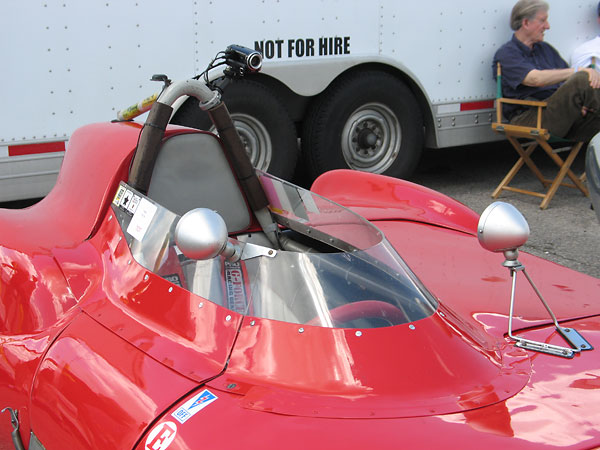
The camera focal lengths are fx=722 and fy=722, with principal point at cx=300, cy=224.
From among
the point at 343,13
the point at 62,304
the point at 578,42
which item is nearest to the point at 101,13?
the point at 343,13

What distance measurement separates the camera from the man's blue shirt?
6.12 meters

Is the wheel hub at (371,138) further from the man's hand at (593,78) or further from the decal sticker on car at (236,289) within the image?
the decal sticker on car at (236,289)

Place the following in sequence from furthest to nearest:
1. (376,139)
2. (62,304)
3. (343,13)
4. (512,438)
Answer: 1. (376,139)
2. (343,13)
3. (62,304)
4. (512,438)

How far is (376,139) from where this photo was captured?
6.16 meters

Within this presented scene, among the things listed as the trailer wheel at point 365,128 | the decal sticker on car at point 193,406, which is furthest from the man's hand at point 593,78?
the decal sticker on car at point 193,406

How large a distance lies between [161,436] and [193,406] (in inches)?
4.1

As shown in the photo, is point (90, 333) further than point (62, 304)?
No

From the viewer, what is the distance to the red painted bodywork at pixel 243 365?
1700 millimetres

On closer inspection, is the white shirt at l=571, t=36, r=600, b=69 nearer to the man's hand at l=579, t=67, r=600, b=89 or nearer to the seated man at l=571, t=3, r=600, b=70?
the seated man at l=571, t=3, r=600, b=70

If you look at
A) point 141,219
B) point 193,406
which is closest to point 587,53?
point 141,219

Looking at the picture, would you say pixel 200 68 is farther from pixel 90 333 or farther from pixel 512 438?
pixel 512 438

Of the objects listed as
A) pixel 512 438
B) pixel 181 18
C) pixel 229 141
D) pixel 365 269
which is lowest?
pixel 512 438

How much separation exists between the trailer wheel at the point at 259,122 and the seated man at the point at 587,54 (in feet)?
9.76

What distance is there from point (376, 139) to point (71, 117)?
2.59 metres
